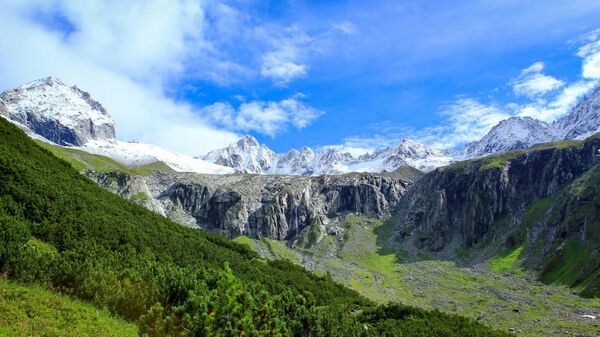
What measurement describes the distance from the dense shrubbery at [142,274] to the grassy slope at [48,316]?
1.77 metres

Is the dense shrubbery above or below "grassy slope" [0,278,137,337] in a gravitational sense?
above

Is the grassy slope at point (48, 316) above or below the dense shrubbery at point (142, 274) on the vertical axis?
below

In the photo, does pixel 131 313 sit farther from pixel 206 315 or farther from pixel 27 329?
pixel 206 315

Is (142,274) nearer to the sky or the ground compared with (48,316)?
nearer to the sky

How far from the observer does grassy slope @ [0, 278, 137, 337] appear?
30.5 metres

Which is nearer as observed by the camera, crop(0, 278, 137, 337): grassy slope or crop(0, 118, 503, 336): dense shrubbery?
crop(0, 118, 503, 336): dense shrubbery

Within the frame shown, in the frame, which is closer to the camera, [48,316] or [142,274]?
[48,316]

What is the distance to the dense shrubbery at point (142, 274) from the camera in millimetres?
28859

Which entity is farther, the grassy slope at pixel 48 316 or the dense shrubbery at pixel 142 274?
the grassy slope at pixel 48 316

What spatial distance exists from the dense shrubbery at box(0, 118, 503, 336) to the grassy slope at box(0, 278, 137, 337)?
1.77 metres

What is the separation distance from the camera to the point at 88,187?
97.9 meters

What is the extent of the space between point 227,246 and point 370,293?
95639 millimetres

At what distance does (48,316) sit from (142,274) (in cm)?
1391

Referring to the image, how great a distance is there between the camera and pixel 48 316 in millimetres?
33000
